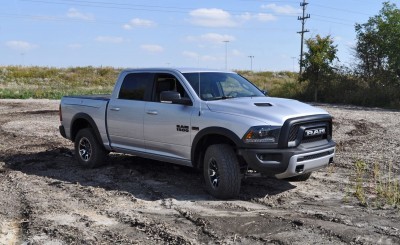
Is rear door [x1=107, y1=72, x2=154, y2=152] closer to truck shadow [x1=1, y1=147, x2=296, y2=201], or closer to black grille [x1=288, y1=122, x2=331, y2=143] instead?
truck shadow [x1=1, y1=147, x2=296, y2=201]

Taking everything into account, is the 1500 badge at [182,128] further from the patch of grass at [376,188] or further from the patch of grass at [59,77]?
the patch of grass at [59,77]

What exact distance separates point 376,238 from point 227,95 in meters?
3.39

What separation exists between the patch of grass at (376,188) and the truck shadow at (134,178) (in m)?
1.12

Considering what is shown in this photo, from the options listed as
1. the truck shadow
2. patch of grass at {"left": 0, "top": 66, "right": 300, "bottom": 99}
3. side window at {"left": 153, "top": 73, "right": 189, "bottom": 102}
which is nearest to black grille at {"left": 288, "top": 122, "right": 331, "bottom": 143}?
the truck shadow

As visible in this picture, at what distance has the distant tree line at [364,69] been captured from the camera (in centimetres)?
2825

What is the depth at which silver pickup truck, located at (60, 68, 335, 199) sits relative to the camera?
6.59 meters

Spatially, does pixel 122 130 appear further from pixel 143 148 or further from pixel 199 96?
pixel 199 96

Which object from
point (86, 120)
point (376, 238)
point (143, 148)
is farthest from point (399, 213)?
point (86, 120)

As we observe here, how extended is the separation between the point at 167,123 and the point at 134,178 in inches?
52.7

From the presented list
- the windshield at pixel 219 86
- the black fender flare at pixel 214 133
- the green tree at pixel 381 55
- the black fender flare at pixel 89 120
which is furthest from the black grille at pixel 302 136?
the green tree at pixel 381 55

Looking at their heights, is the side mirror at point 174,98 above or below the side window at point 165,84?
below

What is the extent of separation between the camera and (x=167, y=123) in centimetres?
768

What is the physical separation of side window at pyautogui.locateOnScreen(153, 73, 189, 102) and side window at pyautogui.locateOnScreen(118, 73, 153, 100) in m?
0.19

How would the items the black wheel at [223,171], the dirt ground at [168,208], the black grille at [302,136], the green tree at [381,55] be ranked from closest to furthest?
the dirt ground at [168,208], the black grille at [302,136], the black wheel at [223,171], the green tree at [381,55]
